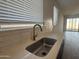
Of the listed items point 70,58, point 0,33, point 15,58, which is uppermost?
point 0,33

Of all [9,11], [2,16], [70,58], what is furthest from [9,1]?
[70,58]

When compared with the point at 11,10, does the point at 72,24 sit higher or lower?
lower

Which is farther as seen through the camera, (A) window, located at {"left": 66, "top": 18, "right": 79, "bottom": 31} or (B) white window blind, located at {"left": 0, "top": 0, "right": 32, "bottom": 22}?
(A) window, located at {"left": 66, "top": 18, "right": 79, "bottom": 31}

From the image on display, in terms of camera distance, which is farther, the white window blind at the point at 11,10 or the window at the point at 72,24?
the window at the point at 72,24

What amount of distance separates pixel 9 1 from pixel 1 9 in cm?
19

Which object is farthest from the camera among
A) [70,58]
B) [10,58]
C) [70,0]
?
[70,0]

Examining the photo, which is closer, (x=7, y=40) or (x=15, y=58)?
(x=15, y=58)

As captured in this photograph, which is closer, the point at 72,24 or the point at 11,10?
the point at 11,10

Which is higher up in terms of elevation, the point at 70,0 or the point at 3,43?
the point at 70,0

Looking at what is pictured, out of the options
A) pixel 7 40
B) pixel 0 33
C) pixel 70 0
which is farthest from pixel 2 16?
pixel 70 0

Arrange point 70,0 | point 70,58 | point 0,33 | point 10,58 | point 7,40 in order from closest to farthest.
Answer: point 10,58
point 0,33
point 7,40
point 70,58
point 70,0

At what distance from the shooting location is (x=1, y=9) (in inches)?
42.9

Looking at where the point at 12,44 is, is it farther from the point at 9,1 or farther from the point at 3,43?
the point at 9,1

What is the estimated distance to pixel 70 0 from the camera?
6.25 m
